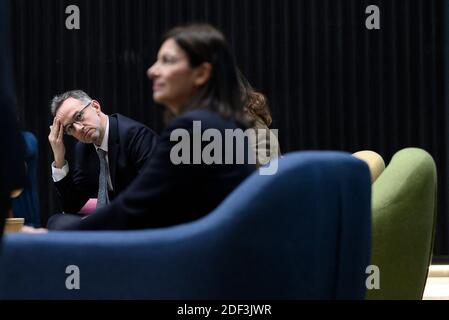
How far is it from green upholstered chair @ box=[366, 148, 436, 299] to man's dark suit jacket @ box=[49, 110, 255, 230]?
0.61 metres

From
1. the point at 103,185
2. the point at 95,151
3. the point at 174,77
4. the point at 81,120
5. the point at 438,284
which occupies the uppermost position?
the point at 174,77

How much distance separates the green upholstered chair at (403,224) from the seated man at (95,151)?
1.32 metres

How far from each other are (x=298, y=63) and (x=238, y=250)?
4.12 m

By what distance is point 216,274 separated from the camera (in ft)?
5.58

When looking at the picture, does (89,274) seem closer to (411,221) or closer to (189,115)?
(189,115)

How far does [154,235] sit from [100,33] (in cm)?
414

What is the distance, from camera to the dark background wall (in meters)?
5.70

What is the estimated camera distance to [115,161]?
140 inches

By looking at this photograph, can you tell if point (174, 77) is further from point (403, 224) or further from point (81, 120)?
point (81, 120)

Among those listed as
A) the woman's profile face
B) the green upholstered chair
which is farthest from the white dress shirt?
the woman's profile face

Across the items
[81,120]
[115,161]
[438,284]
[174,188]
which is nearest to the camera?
[174,188]

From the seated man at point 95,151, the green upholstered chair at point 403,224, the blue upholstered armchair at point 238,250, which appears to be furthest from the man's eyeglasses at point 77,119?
the blue upholstered armchair at point 238,250

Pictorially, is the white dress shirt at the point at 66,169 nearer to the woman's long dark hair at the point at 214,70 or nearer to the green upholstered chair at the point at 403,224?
the green upholstered chair at the point at 403,224

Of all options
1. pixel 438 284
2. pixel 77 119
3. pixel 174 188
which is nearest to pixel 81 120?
pixel 77 119
